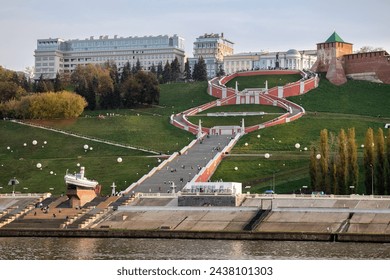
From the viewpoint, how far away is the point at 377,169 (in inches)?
2965

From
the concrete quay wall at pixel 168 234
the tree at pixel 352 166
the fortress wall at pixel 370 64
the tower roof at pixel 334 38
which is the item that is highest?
the tower roof at pixel 334 38

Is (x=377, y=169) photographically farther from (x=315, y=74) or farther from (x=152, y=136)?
(x=315, y=74)

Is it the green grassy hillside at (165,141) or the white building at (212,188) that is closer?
the white building at (212,188)

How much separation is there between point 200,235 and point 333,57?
257ft

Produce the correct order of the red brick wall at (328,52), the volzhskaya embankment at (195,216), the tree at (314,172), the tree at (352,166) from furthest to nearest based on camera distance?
the red brick wall at (328,52) → the tree at (314,172) → the tree at (352,166) → the volzhskaya embankment at (195,216)

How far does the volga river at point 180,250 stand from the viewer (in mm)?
49281

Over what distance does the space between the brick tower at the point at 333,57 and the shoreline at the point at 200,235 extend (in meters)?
74.5

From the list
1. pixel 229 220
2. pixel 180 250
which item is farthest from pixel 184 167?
pixel 180 250

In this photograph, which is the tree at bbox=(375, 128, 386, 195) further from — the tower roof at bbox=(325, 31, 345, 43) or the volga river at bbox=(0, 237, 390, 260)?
the tower roof at bbox=(325, 31, 345, 43)

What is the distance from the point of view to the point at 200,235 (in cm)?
6094

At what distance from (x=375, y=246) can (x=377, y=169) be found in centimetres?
2173

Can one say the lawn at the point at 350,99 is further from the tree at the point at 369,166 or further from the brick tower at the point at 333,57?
the tree at the point at 369,166

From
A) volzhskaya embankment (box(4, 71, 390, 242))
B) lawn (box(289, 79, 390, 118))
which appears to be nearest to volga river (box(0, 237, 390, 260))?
volzhskaya embankment (box(4, 71, 390, 242))

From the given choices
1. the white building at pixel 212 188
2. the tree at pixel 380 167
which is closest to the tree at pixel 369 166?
the tree at pixel 380 167
